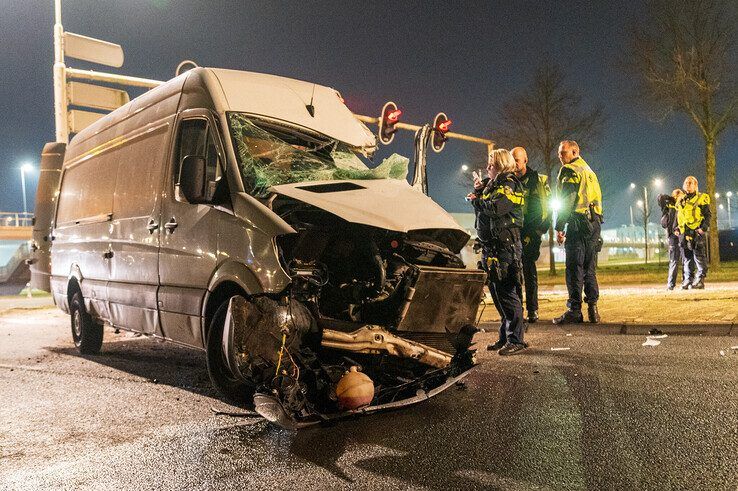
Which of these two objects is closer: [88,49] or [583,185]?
[583,185]

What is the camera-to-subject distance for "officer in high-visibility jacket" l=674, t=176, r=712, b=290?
1209 cm

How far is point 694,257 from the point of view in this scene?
12195 mm

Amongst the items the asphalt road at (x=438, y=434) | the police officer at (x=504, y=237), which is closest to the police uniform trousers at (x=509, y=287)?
the police officer at (x=504, y=237)

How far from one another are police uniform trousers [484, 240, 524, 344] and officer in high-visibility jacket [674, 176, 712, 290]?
707 cm

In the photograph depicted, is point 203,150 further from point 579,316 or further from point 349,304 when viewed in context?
point 579,316

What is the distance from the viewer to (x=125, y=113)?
23.4 ft

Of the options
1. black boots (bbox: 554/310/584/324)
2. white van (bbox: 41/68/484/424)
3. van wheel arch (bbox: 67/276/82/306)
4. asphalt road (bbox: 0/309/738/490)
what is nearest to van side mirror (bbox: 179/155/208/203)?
white van (bbox: 41/68/484/424)

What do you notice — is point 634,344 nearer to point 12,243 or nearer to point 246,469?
point 246,469

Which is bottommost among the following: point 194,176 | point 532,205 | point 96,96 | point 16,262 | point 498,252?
point 498,252

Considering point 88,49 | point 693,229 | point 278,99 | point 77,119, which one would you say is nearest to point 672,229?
point 693,229

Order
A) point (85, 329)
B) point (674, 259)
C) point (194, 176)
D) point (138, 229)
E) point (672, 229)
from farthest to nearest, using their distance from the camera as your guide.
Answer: point (672, 229), point (674, 259), point (85, 329), point (138, 229), point (194, 176)

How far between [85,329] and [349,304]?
462cm

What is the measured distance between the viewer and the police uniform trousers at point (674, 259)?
12219 mm

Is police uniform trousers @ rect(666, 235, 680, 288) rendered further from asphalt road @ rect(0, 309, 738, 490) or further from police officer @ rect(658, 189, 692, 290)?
asphalt road @ rect(0, 309, 738, 490)
